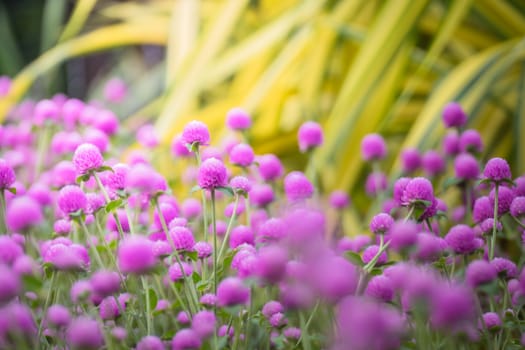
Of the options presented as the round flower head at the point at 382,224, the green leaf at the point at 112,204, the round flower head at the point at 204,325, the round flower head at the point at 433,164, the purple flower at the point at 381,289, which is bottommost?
the round flower head at the point at 204,325

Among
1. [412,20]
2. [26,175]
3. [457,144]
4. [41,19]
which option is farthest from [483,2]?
[41,19]

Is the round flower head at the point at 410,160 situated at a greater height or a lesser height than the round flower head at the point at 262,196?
greater

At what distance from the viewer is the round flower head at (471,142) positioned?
2.52ft

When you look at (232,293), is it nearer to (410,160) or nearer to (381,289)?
(381,289)

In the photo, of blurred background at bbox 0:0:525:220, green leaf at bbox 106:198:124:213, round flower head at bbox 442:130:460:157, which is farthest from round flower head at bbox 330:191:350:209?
green leaf at bbox 106:198:124:213

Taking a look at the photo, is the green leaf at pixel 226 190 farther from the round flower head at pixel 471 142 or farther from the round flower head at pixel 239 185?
the round flower head at pixel 471 142

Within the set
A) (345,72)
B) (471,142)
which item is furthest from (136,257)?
(345,72)

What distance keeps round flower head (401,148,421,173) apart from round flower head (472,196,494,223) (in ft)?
1.08

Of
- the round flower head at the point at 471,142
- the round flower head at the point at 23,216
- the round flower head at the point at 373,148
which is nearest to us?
the round flower head at the point at 23,216

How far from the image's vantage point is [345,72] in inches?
64.3

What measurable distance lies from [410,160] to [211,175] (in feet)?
1.56

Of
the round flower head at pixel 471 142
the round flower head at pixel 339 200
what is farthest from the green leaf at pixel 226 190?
the round flower head at pixel 339 200

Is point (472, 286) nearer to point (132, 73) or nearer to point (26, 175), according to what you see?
point (26, 175)

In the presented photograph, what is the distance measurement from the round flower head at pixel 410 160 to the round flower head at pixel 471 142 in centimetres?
15
